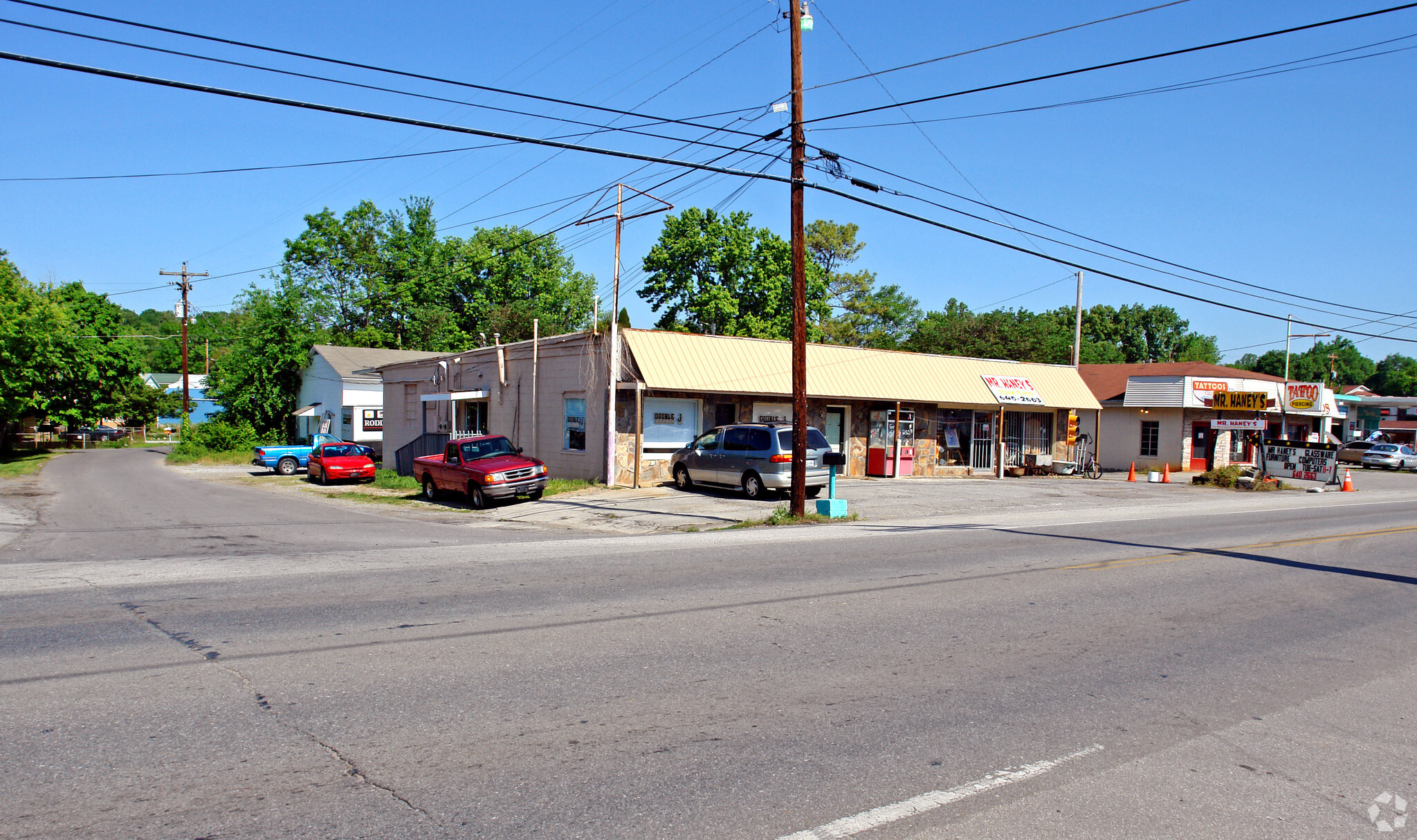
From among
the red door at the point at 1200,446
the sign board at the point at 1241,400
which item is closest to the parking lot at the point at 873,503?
the sign board at the point at 1241,400

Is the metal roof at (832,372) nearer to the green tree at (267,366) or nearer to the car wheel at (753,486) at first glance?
the car wheel at (753,486)

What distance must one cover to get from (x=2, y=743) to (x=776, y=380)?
21.7 m

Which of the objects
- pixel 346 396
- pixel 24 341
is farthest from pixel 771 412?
pixel 24 341

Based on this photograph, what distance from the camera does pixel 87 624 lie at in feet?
23.6

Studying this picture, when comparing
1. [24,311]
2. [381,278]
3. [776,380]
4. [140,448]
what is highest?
[381,278]

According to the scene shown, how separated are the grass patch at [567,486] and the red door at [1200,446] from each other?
3023cm

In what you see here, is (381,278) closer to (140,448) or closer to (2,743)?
(140,448)

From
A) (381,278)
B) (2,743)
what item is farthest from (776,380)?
(381,278)

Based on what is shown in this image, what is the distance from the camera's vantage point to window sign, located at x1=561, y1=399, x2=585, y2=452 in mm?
24656

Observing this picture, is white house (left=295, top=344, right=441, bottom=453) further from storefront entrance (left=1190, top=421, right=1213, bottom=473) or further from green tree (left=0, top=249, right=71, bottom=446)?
storefront entrance (left=1190, top=421, right=1213, bottom=473)

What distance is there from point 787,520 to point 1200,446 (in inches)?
1254

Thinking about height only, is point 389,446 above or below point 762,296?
below

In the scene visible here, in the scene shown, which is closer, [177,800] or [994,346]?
[177,800]

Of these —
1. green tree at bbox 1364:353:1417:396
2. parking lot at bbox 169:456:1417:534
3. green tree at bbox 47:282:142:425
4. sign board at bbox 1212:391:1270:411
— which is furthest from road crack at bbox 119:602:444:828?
green tree at bbox 1364:353:1417:396
